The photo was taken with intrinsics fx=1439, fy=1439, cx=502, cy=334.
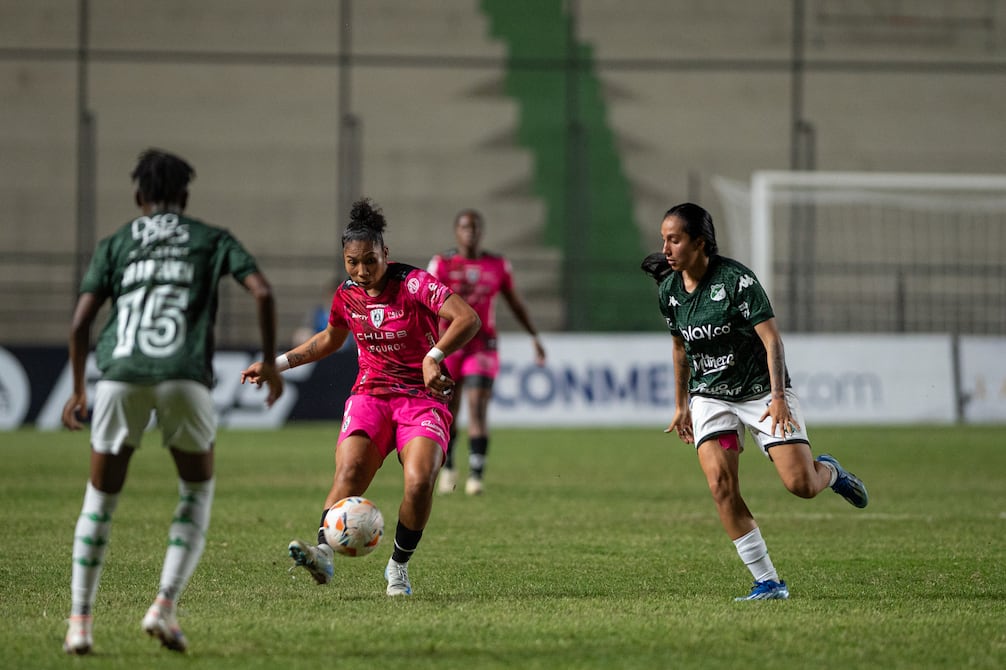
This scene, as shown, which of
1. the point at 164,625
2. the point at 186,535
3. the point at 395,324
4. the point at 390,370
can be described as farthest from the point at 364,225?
the point at 164,625

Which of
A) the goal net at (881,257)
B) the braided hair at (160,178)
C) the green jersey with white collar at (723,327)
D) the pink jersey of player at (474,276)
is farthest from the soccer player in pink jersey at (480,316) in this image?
the goal net at (881,257)

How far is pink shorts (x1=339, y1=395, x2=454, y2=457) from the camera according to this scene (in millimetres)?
7555

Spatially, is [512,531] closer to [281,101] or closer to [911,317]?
[911,317]

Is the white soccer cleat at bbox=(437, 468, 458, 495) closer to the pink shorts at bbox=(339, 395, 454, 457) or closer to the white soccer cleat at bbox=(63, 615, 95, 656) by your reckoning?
the pink shorts at bbox=(339, 395, 454, 457)

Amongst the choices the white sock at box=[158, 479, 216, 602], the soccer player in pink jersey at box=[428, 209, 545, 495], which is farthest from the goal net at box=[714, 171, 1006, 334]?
the white sock at box=[158, 479, 216, 602]

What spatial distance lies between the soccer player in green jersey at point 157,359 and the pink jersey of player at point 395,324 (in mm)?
1807

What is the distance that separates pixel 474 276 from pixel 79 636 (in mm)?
8157

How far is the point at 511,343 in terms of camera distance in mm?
22609

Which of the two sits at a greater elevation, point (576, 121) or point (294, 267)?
point (576, 121)

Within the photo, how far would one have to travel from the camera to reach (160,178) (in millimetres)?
5828

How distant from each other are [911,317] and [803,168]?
4.31m

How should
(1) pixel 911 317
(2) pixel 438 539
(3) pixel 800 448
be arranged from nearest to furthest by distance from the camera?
1. (3) pixel 800 448
2. (2) pixel 438 539
3. (1) pixel 911 317

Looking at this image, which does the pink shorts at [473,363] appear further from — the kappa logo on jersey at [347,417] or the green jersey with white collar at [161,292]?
the green jersey with white collar at [161,292]

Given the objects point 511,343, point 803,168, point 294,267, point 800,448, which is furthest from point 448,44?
point 800,448
